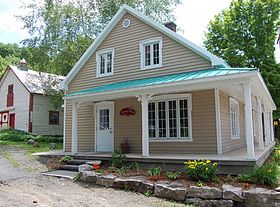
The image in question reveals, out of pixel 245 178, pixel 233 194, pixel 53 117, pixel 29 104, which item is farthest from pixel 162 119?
pixel 53 117

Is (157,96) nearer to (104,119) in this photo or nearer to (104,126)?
(104,119)

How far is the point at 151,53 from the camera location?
12.2 metres

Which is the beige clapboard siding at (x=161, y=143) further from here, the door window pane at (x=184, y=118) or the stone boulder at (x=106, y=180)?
the stone boulder at (x=106, y=180)

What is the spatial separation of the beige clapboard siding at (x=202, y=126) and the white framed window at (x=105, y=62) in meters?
4.70

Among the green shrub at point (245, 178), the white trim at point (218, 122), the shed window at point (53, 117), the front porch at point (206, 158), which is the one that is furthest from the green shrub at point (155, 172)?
the shed window at point (53, 117)

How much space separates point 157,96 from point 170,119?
1.09 metres

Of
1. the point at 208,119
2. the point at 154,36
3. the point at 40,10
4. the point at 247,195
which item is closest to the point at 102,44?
the point at 154,36

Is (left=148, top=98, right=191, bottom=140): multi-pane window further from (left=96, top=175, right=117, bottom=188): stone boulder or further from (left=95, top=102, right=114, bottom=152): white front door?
(left=96, top=175, right=117, bottom=188): stone boulder

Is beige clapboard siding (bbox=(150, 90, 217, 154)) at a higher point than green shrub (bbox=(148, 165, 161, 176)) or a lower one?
higher

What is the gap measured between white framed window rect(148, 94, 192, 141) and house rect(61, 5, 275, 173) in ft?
0.12

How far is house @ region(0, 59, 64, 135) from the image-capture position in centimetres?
2406

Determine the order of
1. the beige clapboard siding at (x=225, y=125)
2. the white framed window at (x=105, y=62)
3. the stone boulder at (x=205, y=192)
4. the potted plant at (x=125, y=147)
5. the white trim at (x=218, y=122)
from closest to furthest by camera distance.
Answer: the stone boulder at (x=205, y=192), the white trim at (x=218, y=122), the beige clapboard siding at (x=225, y=125), the potted plant at (x=125, y=147), the white framed window at (x=105, y=62)

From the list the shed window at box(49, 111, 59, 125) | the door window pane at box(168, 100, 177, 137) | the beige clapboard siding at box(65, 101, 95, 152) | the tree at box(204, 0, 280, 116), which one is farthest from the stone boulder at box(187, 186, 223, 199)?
the shed window at box(49, 111, 59, 125)

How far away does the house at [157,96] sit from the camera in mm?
9594
